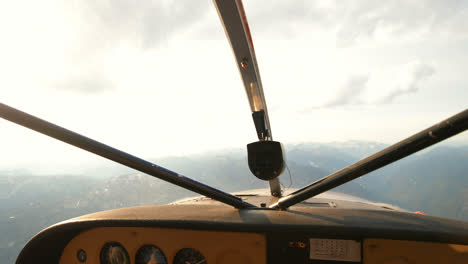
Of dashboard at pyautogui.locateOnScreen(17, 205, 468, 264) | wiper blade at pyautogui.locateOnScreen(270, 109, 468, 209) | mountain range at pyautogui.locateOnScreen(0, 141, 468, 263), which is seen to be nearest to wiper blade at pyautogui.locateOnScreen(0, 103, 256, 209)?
dashboard at pyautogui.locateOnScreen(17, 205, 468, 264)

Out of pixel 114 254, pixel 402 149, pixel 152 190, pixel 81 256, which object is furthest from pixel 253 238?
pixel 152 190

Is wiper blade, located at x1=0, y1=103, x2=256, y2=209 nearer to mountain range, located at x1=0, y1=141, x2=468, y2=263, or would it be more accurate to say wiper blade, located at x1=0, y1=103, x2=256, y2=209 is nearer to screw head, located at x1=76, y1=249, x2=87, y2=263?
screw head, located at x1=76, y1=249, x2=87, y2=263

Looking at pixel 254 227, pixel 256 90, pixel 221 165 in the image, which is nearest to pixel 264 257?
pixel 254 227

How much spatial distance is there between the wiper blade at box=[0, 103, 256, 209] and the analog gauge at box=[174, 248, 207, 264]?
558mm

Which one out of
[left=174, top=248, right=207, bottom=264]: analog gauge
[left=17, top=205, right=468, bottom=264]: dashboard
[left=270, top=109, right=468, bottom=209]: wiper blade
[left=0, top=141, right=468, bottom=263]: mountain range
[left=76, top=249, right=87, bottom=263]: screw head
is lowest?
[left=0, top=141, right=468, bottom=263]: mountain range

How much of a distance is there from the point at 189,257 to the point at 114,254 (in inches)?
25.5

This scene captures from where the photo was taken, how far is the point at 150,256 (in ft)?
5.41

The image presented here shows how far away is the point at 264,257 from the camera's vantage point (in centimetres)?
147

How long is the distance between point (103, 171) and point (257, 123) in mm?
231523

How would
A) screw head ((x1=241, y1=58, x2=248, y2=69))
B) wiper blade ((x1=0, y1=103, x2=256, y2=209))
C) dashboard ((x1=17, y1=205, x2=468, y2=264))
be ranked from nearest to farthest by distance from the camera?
wiper blade ((x1=0, y1=103, x2=256, y2=209)) → dashboard ((x1=17, y1=205, x2=468, y2=264)) → screw head ((x1=241, y1=58, x2=248, y2=69))

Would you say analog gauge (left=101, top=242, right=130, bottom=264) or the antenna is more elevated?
the antenna

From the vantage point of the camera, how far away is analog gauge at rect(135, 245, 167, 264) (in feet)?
5.33

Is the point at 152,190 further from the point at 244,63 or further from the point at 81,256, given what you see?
the point at 244,63

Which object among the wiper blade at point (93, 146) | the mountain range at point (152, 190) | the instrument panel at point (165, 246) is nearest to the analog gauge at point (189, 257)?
the instrument panel at point (165, 246)
